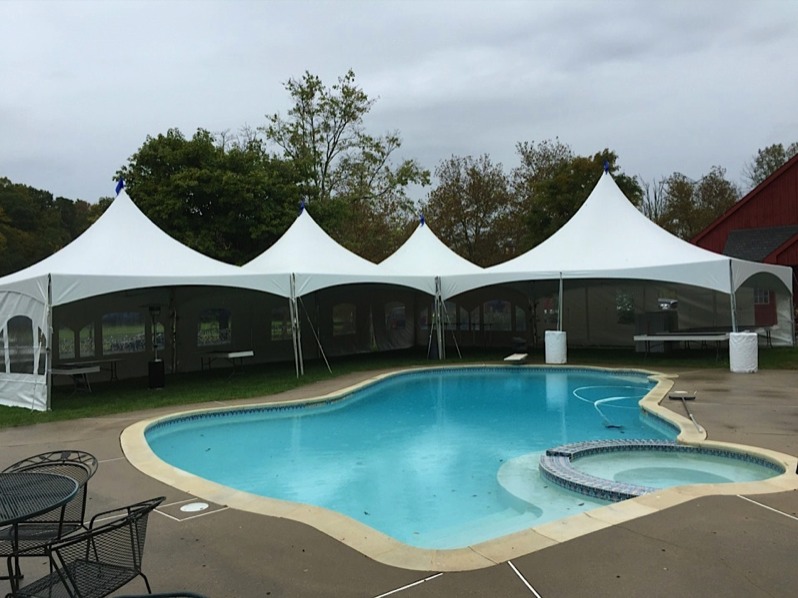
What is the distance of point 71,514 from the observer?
11.1ft

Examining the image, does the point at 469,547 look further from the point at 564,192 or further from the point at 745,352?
the point at 564,192

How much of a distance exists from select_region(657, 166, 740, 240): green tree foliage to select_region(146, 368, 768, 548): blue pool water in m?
20.3

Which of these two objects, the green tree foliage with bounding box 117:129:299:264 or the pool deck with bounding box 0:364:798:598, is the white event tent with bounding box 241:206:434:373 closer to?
the green tree foliage with bounding box 117:129:299:264

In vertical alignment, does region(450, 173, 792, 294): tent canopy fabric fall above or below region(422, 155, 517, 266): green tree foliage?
below

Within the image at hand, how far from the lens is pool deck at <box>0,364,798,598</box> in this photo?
8.93 feet

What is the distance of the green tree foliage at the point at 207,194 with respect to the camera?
1839cm

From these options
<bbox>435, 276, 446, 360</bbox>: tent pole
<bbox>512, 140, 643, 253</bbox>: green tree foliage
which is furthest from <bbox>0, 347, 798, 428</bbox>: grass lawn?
<bbox>512, 140, 643, 253</bbox>: green tree foliage

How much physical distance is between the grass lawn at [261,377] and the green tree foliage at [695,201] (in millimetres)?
15454

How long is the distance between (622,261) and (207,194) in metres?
12.7

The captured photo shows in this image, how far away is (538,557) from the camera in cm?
305

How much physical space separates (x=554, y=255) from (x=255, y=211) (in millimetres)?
10123

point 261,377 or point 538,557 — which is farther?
point 261,377

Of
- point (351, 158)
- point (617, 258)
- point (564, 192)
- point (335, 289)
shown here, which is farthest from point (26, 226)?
point (617, 258)

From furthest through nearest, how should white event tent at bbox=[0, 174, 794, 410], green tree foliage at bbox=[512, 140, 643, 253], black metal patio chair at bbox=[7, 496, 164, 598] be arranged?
green tree foliage at bbox=[512, 140, 643, 253] < white event tent at bbox=[0, 174, 794, 410] < black metal patio chair at bbox=[7, 496, 164, 598]
